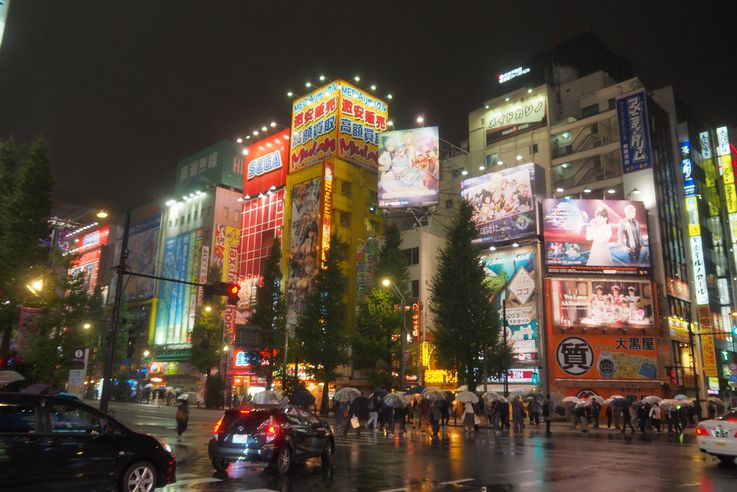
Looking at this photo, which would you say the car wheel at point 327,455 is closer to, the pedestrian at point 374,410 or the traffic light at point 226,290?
the traffic light at point 226,290

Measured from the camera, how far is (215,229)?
6638 cm

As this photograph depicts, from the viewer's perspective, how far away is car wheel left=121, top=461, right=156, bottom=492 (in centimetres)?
771

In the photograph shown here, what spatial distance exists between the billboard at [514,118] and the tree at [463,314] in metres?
25.5

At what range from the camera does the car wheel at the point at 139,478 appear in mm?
7707

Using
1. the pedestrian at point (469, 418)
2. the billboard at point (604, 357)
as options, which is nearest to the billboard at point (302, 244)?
the billboard at point (604, 357)

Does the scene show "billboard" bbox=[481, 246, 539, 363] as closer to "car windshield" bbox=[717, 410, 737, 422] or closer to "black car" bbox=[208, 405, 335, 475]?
"car windshield" bbox=[717, 410, 737, 422]

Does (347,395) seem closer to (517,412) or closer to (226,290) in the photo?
(517,412)

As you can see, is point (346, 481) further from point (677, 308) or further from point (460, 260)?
point (677, 308)

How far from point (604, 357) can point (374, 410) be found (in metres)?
21.3

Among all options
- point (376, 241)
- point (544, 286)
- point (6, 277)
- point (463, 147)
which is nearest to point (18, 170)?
point (6, 277)

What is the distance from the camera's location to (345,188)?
53.4 m

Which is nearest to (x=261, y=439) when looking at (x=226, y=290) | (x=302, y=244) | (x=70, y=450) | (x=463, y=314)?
(x=70, y=450)

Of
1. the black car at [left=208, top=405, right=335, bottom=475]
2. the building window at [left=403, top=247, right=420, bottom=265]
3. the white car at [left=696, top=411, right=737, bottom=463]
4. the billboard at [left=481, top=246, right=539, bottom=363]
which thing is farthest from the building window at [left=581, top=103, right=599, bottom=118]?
the black car at [left=208, top=405, right=335, bottom=475]

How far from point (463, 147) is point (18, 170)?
44.3 metres
